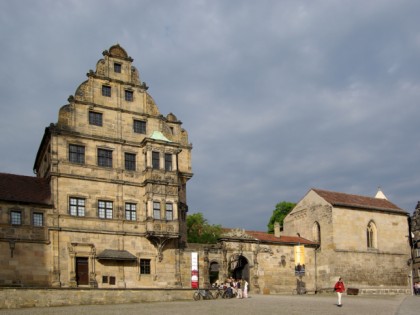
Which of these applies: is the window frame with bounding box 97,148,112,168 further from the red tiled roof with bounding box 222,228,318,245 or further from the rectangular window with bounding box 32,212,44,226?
the red tiled roof with bounding box 222,228,318,245

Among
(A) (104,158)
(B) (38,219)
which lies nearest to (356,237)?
(A) (104,158)

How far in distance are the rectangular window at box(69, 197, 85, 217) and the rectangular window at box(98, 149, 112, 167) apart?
10.9 feet

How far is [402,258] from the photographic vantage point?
180 feet

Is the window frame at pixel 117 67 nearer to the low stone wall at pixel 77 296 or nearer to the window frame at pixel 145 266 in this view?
the window frame at pixel 145 266

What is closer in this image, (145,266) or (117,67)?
(145,266)

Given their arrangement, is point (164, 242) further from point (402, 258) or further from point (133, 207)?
point (402, 258)

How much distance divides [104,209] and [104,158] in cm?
390

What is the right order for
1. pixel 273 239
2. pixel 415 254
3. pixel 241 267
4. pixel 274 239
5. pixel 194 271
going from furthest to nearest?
pixel 415 254 → pixel 274 239 → pixel 273 239 → pixel 241 267 → pixel 194 271

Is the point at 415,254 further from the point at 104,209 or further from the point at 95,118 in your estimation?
the point at 95,118

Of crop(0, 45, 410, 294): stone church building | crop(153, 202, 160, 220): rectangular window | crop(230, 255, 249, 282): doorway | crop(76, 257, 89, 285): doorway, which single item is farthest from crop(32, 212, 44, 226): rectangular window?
crop(230, 255, 249, 282): doorway

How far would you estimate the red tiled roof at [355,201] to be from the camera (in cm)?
5206

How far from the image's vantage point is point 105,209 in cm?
3981

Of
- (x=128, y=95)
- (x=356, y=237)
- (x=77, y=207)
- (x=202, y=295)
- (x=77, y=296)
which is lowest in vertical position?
(x=202, y=295)

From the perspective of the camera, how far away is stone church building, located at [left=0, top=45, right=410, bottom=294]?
120 feet
